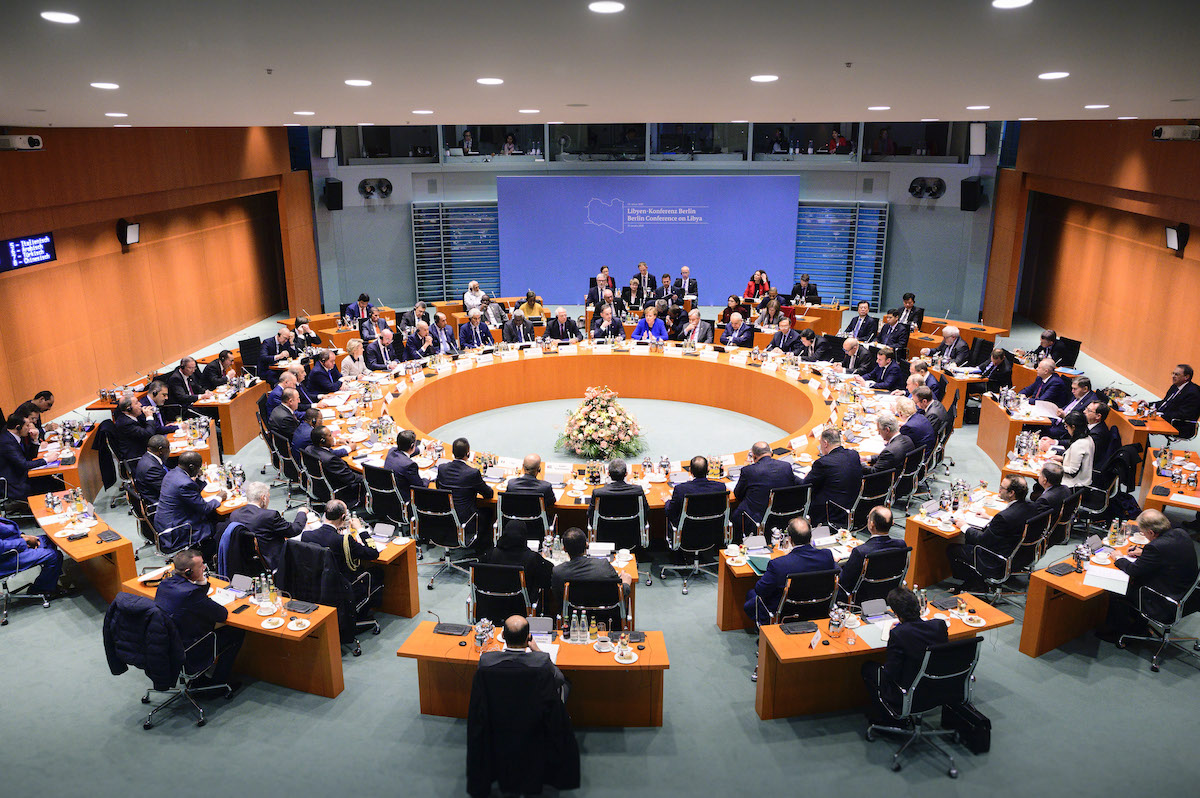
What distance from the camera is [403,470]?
8055 millimetres

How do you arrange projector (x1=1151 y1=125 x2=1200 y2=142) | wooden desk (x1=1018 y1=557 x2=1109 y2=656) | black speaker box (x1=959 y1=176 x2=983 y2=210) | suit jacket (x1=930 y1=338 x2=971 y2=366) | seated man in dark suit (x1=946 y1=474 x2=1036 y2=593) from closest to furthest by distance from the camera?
wooden desk (x1=1018 y1=557 x2=1109 y2=656), seated man in dark suit (x1=946 y1=474 x2=1036 y2=593), projector (x1=1151 y1=125 x2=1200 y2=142), suit jacket (x1=930 y1=338 x2=971 y2=366), black speaker box (x1=959 y1=176 x2=983 y2=210)

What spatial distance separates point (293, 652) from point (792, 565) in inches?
148

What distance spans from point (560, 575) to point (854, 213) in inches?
587

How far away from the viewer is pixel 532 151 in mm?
19422

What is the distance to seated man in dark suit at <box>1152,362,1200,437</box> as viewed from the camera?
966cm

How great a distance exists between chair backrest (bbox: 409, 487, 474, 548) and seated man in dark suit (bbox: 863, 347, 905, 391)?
21.2ft

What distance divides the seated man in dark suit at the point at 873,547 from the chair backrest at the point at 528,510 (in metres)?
2.63

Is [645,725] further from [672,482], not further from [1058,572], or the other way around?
[1058,572]

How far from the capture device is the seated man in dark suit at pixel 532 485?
7.53 meters

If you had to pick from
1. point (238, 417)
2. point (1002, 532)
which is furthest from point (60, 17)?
point (238, 417)

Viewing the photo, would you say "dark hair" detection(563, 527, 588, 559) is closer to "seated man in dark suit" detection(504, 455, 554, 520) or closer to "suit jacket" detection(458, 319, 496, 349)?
"seated man in dark suit" detection(504, 455, 554, 520)

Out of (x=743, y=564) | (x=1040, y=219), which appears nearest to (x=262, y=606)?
(x=743, y=564)

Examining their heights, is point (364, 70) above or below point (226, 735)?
above

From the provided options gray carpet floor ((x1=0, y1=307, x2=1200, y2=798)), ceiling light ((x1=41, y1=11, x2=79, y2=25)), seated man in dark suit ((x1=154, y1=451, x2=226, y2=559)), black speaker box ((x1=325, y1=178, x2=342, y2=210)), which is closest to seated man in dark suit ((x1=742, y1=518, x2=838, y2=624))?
gray carpet floor ((x1=0, y1=307, x2=1200, y2=798))
